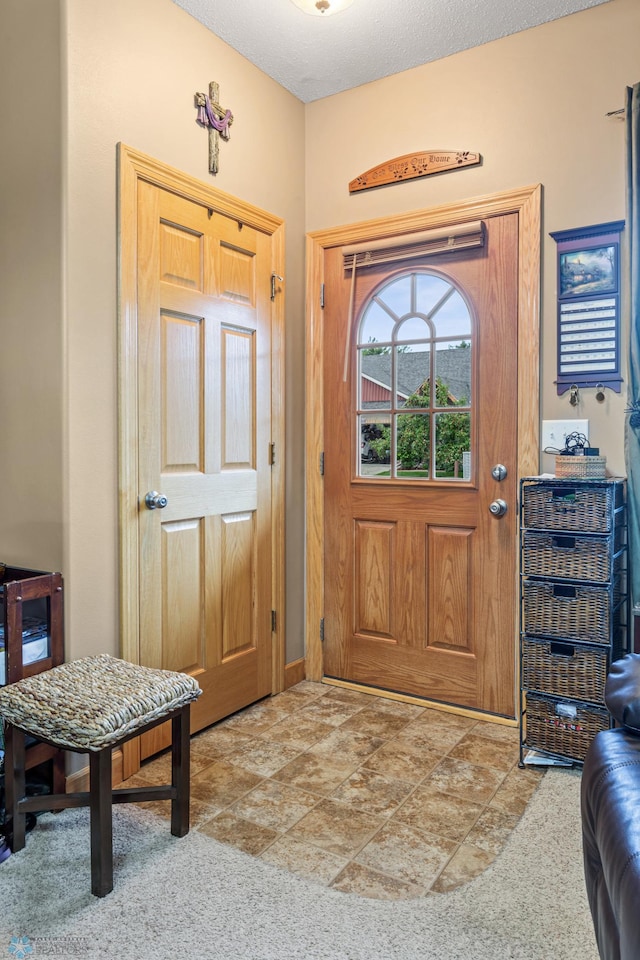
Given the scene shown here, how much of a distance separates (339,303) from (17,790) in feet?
7.63

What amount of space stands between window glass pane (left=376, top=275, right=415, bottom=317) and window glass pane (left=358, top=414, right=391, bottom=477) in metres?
0.49

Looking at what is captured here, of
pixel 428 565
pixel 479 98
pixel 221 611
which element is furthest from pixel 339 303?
pixel 221 611

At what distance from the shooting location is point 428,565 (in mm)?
2869

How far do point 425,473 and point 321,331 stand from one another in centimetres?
87

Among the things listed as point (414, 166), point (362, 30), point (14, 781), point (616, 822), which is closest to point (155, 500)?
point (14, 781)

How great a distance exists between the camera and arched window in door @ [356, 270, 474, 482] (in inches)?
109

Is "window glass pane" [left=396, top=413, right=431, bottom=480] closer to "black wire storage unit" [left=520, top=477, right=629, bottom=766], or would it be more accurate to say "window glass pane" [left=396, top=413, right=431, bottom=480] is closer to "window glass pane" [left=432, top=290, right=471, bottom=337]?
"window glass pane" [left=432, top=290, right=471, bottom=337]

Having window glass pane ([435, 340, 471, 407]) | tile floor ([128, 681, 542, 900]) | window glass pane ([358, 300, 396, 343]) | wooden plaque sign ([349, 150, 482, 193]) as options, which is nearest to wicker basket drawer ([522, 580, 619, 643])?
tile floor ([128, 681, 542, 900])

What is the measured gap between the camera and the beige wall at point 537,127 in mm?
2402

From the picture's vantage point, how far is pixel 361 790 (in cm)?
215

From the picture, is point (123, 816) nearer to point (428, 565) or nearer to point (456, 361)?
point (428, 565)

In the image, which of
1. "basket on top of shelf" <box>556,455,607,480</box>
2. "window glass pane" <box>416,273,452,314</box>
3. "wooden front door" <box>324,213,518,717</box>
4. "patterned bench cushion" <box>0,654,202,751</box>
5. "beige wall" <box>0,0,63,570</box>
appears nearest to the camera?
"patterned bench cushion" <box>0,654,202,751</box>

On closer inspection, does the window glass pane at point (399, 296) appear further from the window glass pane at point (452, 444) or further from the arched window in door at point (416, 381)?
the window glass pane at point (452, 444)

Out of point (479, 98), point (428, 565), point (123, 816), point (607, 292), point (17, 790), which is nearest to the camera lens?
point (17, 790)
